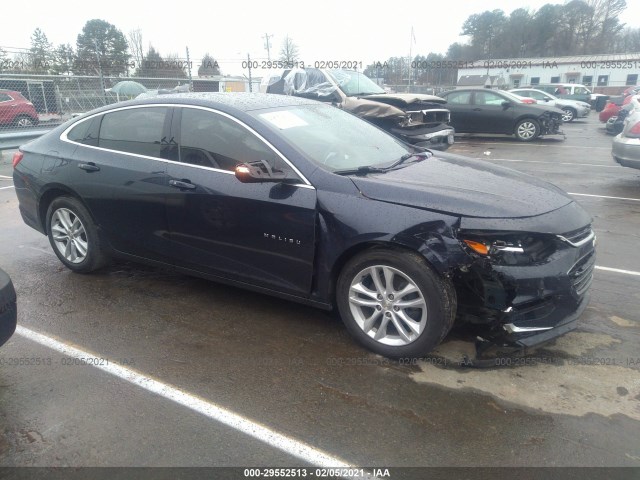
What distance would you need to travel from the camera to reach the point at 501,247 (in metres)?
2.88

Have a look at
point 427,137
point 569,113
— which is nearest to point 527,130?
point 427,137

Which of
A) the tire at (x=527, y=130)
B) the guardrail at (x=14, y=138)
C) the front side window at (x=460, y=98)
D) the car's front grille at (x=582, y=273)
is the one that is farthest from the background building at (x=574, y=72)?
the car's front grille at (x=582, y=273)

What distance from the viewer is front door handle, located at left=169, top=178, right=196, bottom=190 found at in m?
3.72

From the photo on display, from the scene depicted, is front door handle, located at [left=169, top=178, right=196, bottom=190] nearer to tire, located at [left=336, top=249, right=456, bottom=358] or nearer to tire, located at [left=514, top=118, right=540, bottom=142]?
tire, located at [left=336, top=249, right=456, bottom=358]

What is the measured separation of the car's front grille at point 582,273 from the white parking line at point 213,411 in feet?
5.89

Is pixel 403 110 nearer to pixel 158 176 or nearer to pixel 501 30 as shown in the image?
pixel 158 176

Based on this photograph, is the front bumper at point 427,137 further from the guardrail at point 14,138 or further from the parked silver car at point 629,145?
the guardrail at point 14,138

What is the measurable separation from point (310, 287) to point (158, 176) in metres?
1.55

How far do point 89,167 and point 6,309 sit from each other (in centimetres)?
183

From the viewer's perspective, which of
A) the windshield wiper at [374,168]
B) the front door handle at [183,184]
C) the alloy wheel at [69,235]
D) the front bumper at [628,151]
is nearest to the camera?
the windshield wiper at [374,168]

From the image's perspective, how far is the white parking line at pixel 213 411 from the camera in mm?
2408

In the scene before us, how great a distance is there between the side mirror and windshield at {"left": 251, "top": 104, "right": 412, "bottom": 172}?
0.96 ft

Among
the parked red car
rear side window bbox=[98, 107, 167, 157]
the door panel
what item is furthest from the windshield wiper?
the parked red car

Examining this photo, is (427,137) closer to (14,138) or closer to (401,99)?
(401,99)
